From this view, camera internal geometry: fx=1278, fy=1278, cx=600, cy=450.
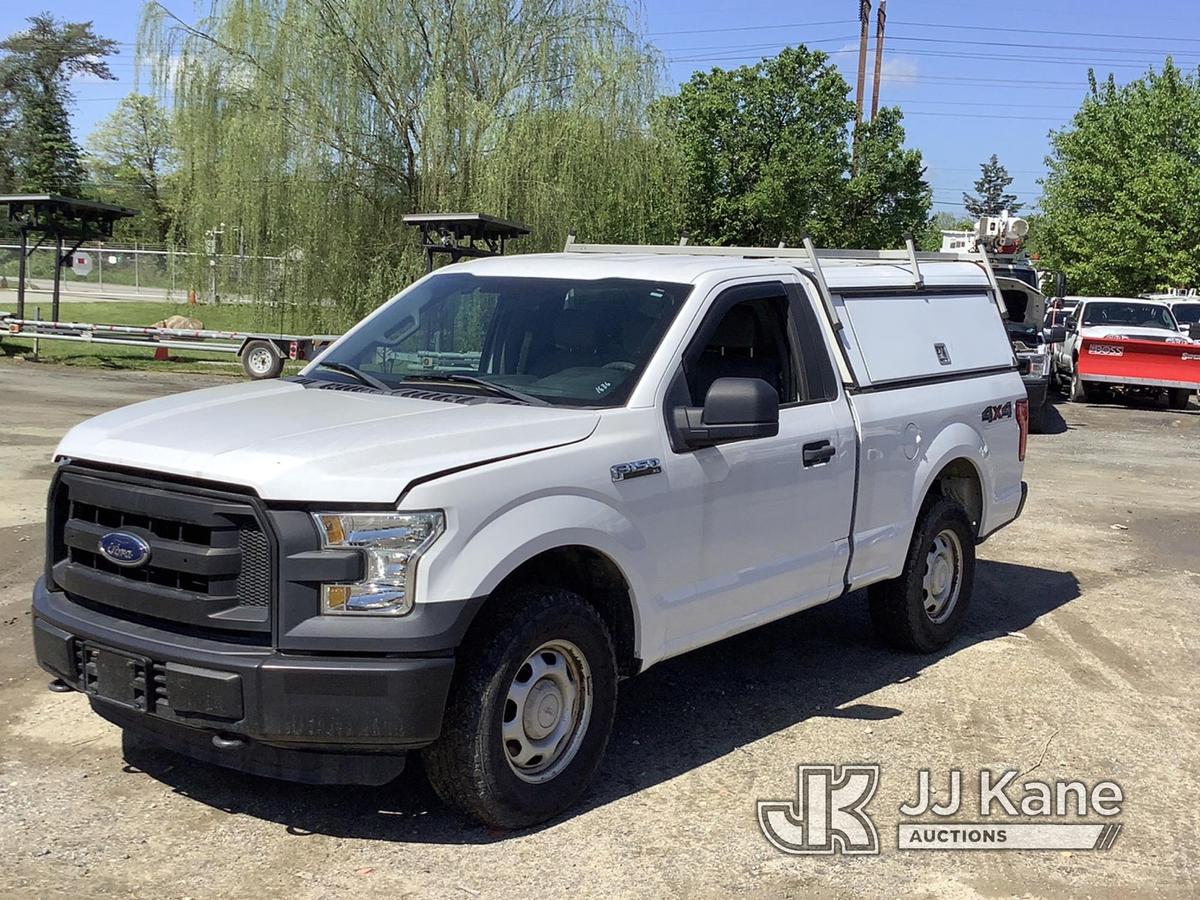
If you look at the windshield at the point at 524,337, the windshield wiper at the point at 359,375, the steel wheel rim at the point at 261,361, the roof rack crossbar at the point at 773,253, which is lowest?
the steel wheel rim at the point at 261,361

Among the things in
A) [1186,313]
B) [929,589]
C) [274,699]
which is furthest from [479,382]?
[1186,313]

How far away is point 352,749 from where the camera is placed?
393cm

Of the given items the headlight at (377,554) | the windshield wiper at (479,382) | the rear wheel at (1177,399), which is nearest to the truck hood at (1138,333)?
the rear wheel at (1177,399)

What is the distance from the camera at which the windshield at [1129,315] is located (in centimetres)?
2245

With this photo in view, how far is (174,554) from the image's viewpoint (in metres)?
3.95

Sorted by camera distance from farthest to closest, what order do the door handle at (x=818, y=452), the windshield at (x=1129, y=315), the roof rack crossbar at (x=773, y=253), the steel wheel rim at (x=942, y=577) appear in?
the windshield at (x=1129, y=315) < the steel wheel rim at (x=942, y=577) < the roof rack crossbar at (x=773, y=253) < the door handle at (x=818, y=452)

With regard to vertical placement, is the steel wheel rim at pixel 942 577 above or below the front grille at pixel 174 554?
below

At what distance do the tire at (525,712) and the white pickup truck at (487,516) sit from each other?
1 cm

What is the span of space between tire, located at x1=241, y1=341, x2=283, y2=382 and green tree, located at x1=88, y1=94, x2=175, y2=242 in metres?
44.4

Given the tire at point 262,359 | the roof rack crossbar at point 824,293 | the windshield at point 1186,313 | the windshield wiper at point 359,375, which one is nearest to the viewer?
the windshield wiper at point 359,375

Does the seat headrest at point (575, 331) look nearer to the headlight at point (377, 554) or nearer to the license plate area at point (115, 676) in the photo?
the headlight at point (377, 554)

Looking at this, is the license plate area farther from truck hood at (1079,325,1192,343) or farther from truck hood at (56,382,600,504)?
truck hood at (1079,325,1192,343)

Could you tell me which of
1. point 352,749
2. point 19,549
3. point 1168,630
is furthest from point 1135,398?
point 352,749

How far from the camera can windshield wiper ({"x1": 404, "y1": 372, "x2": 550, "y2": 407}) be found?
475cm
